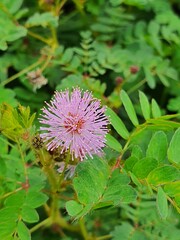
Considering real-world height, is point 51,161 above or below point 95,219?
above

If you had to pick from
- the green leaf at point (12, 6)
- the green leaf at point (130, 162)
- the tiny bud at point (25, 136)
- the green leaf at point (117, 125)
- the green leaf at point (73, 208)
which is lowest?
Answer: the green leaf at point (73, 208)

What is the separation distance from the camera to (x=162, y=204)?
1.05 m

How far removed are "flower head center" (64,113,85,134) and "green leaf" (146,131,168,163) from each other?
147mm

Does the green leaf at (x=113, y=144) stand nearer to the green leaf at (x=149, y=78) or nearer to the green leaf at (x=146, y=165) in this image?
the green leaf at (x=146, y=165)

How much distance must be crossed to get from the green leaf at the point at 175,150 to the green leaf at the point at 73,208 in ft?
0.70

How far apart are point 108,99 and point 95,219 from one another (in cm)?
33

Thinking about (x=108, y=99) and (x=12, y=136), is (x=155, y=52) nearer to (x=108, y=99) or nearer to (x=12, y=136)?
(x=108, y=99)

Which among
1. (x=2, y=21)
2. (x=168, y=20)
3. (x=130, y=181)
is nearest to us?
(x=130, y=181)

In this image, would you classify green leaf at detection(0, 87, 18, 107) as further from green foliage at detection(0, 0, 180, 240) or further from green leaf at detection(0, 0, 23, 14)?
green leaf at detection(0, 0, 23, 14)

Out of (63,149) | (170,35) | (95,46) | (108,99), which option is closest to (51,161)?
(63,149)

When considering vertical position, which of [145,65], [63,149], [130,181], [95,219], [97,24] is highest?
[97,24]

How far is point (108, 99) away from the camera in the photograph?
1581 mm

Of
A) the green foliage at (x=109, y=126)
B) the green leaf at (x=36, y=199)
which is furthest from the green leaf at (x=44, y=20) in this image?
the green leaf at (x=36, y=199)

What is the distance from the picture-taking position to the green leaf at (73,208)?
1021 millimetres
